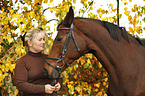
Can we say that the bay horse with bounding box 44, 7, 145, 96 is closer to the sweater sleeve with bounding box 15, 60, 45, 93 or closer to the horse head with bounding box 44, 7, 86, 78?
the horse head with bounding box 44, 7, 86, 78

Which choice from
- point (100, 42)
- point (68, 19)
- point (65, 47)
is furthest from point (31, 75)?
point (100, 42)

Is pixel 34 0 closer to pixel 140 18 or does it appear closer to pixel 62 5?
pixel 62 5

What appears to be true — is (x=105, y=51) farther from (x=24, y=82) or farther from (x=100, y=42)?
(x=24, y=82)

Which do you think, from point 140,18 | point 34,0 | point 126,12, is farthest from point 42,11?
point 140,18

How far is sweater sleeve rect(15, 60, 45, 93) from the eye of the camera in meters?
2.43

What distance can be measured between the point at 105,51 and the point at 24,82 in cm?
131

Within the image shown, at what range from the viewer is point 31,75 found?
2.57 meters

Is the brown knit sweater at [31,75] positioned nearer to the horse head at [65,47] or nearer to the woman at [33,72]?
the woman at [33,72]

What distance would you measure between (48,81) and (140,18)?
122 inches

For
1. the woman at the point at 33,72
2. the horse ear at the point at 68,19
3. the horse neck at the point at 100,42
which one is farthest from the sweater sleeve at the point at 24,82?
the horse neck at the point at 100,42

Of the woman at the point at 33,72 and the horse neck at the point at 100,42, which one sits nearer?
the woman at the point at 33,72

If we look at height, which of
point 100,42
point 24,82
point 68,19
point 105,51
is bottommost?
point 24,82

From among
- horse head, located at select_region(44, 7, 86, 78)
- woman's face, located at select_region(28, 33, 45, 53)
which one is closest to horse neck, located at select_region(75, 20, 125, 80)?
horse head, located at select_region(44, 7, 86, 78)

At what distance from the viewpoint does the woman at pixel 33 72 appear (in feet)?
8.00
